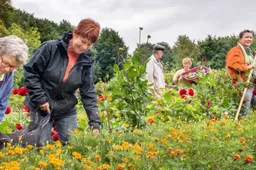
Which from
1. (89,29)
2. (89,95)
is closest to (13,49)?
(89,29)

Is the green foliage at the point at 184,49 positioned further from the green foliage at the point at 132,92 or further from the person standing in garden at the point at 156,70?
the green foliage at the point at 132,92

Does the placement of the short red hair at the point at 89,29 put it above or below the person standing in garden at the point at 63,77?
above

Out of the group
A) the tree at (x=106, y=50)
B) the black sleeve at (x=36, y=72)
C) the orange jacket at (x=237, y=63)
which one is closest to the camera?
the black sleeve at (x=36, y=72)

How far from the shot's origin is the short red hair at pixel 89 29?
339 centimetres

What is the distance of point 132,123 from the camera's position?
14.9ft

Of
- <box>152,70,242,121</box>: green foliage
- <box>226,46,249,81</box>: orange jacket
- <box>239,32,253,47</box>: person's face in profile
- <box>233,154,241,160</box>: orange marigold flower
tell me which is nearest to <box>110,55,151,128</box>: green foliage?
<box>152,70,242,121</box>: green foliage

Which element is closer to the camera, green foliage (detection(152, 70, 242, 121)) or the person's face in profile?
green foliage (detection(152, 70, 242, 121))

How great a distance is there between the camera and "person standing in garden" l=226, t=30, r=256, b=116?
652 centimetres

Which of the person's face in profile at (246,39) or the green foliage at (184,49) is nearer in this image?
the person's face in profile at (246,39)

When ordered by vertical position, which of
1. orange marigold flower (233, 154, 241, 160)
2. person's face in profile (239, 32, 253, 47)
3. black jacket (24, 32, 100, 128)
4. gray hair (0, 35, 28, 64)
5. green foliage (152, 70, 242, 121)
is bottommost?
orange marigold flower (233, 154, 241, 160)

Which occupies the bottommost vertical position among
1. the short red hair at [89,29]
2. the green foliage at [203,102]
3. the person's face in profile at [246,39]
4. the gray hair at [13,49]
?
the green foliage at [203,102]

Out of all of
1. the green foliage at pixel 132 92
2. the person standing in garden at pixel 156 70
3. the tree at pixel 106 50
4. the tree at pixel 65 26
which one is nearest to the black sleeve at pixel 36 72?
the green foliage at pixel 132 92

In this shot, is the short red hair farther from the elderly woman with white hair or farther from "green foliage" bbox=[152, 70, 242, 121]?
"green foliage" bbox=[152, 70, 242, 121]

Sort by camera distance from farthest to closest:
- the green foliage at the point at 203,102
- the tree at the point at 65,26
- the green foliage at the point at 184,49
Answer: the tree at the point at 65,26
the green foliage at the point at 184,49
the green foliage at the point at 203,102
